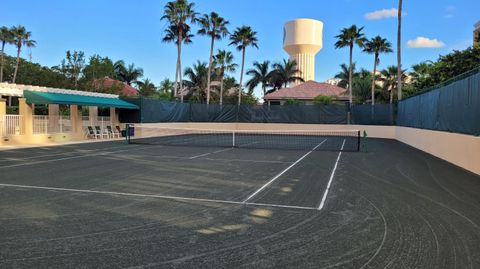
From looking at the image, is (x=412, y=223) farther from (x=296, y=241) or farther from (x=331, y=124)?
(x=331, y=124)

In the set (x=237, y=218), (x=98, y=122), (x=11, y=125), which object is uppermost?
(x=98, y=122)

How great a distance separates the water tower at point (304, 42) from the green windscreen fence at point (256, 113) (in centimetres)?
2656

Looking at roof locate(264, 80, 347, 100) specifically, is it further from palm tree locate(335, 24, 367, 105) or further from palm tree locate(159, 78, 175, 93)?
palm tree locate(159, 78, 175, 93)

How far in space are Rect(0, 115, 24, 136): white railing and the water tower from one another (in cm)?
4710

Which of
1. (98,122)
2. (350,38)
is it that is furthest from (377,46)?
(98,122)

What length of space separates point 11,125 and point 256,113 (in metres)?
22.2

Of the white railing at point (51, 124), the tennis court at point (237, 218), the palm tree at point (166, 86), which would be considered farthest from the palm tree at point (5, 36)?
the tennis court at point (237, 218)

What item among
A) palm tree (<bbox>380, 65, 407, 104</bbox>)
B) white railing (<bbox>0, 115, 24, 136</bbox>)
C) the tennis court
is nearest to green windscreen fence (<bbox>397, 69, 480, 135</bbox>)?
the tennis court

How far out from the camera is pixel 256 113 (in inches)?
1521

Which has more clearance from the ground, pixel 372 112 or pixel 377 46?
pixel 377 46

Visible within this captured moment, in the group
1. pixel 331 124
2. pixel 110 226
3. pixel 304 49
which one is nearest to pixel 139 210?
pixel 110 226

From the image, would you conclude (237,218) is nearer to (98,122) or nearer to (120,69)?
(98,122)

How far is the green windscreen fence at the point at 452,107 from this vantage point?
476 inches

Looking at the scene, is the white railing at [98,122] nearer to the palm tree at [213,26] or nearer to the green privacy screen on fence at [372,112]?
the green privacy screen on fence at [372,112]
